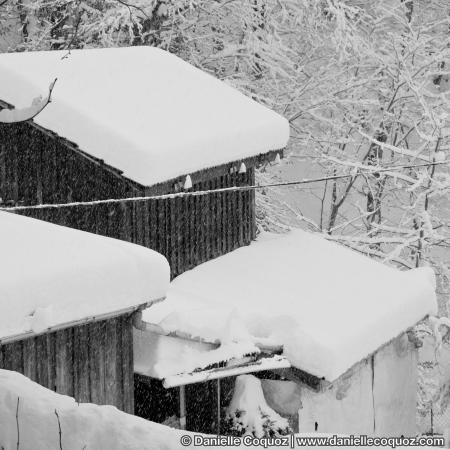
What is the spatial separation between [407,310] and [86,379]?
5149mm

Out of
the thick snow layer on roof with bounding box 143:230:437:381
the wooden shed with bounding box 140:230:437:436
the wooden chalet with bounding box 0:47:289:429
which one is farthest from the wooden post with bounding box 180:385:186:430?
the thick snow layer on roof with bounding box 143:230:437:381

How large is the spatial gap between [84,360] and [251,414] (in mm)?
2314

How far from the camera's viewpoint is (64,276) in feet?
19.7

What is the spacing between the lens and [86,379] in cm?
689

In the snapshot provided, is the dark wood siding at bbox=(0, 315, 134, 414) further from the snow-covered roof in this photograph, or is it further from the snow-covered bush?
the snow-covered roof

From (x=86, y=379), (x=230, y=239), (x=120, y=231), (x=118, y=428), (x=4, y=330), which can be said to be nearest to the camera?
(x=118, y=428)

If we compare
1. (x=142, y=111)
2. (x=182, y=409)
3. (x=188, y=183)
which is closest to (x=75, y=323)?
(x=182, y=409)

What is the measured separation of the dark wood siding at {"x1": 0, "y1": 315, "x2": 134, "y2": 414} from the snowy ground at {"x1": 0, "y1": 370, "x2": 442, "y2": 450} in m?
2.11

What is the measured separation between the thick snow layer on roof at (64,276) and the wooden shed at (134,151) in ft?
8.09

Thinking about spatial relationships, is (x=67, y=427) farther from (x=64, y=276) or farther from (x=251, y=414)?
(x=251, y=414)

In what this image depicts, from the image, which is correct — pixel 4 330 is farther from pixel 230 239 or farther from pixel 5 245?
pixel 230 239

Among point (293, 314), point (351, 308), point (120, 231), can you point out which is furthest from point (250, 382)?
point (120, 231)

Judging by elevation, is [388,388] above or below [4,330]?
below

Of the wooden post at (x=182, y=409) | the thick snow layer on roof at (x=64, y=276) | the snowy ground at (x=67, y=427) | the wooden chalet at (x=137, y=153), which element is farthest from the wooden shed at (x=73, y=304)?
the snowy ground at (x=67, y=427)
